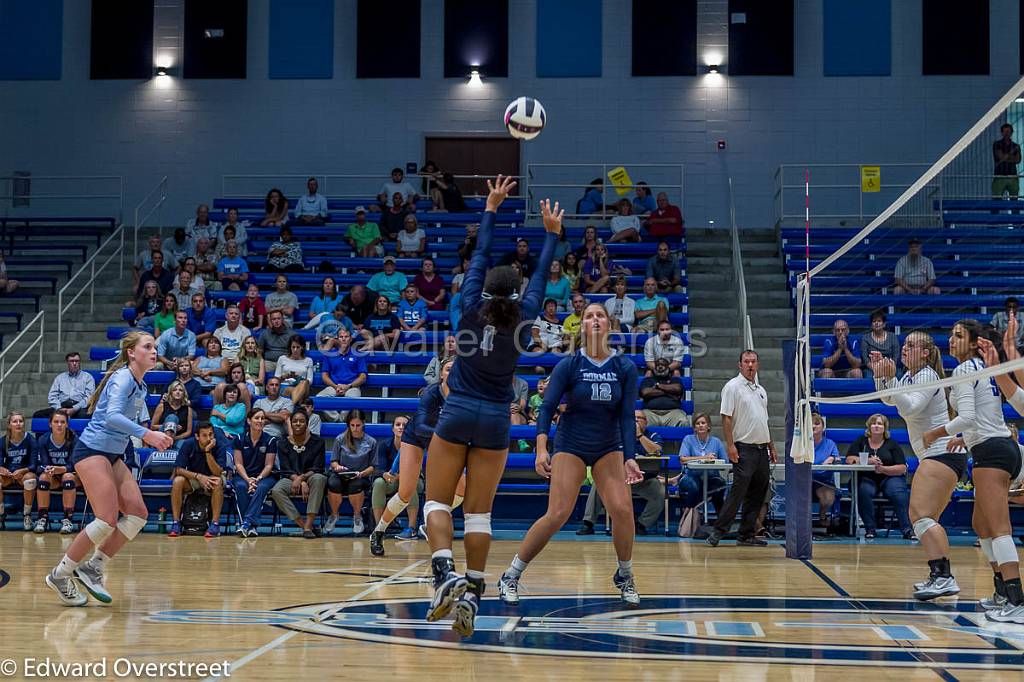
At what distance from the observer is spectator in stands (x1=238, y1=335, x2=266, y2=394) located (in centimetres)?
1675

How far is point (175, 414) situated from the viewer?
15.3m

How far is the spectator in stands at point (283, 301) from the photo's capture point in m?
18.5

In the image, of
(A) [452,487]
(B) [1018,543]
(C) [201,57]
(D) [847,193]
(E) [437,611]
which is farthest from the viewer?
(C) [201,57]

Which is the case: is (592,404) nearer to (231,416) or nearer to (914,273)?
(231,416)

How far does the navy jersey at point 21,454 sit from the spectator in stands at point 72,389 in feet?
4.60

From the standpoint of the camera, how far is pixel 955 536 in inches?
554

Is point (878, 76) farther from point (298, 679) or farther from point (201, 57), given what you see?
point (298, 679)

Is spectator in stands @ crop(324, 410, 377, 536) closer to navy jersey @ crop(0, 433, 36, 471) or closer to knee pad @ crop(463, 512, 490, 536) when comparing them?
navy jersey @ crop(0, 433, 36, 471)

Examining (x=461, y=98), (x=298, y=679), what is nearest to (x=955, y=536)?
(x=298, y=679)

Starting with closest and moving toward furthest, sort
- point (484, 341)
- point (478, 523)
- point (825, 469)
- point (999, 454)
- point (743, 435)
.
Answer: point (484, 341) → point (478, 523) → point (999, 454) → point (743, 435) → point (825, 469)

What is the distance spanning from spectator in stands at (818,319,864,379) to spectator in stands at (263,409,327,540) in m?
6.86

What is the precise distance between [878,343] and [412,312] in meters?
6.94

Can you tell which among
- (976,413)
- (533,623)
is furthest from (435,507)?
(976,413)

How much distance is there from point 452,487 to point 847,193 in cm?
1782
